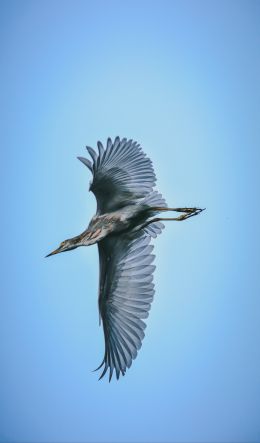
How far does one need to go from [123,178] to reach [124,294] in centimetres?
96

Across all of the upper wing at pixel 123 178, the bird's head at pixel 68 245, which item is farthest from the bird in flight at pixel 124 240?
the bird's head at pixel 68 245

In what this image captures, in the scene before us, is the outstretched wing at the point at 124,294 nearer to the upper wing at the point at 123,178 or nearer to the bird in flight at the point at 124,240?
the bird in flight at the point at 124,240

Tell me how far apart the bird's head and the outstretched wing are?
1.18 ft

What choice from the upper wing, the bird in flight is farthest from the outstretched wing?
the upper wing

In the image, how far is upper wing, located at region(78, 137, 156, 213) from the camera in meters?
4.53

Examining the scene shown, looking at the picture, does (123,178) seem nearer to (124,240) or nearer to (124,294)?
(124,240)

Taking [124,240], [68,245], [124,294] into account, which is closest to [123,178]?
[124,240]

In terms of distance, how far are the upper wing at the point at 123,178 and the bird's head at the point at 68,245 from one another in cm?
39

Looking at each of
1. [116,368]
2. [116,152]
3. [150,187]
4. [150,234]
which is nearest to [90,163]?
[116,152]

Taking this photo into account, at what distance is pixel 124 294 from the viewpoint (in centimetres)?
471

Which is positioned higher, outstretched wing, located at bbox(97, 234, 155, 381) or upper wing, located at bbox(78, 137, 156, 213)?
upper wing, located at bbox(78, 137, 156, 213)

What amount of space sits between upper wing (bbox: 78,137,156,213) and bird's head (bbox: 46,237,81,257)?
39cm

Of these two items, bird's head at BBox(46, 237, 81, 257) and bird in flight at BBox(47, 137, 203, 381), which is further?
bird in flight at BBox(47, 137, 203, 381)

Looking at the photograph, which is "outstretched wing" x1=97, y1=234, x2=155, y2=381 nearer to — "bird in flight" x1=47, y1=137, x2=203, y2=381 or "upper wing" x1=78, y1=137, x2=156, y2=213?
"bird in flight" x1=47, y1=137, x2=203, y2=381
